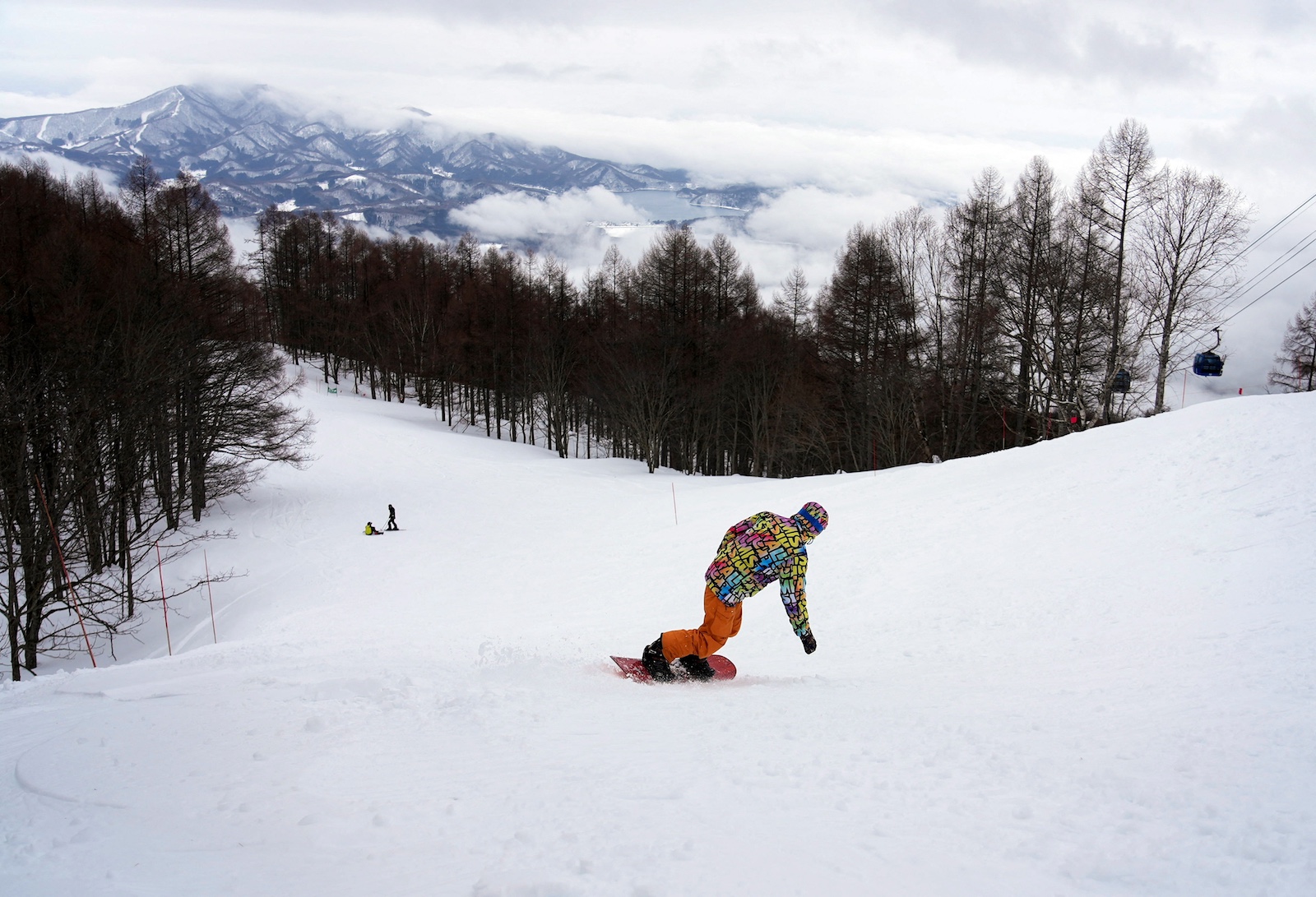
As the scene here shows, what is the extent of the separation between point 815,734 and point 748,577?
2070mm

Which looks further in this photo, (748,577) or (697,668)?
(697,668)

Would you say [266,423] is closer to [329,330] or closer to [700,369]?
[700,369]

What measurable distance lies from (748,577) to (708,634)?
2.63ft

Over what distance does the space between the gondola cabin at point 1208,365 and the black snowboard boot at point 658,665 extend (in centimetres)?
2068

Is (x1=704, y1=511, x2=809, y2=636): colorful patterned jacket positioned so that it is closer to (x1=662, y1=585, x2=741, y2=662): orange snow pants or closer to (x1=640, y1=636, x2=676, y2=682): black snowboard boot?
(x1=662, y1=585, x2=741, y2=662): orange snow pants

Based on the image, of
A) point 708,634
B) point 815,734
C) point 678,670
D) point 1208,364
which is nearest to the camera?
point 815,734

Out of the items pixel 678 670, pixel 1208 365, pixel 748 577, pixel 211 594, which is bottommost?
pixel 211 594

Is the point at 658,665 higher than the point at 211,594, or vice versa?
the point at 658,665

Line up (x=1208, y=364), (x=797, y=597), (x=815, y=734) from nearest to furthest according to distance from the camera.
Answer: (x=815, y=734)
(x=797, y=597)
(x=1208, y=364)

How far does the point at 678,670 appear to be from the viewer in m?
7.66

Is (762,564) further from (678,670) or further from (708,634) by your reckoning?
(678,670)

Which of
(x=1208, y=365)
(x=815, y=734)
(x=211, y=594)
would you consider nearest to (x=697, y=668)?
(x=815, y=734)

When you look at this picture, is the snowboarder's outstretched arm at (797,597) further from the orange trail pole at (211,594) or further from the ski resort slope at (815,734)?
the orange trail pole at (211,594)

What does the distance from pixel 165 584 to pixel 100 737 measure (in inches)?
659
